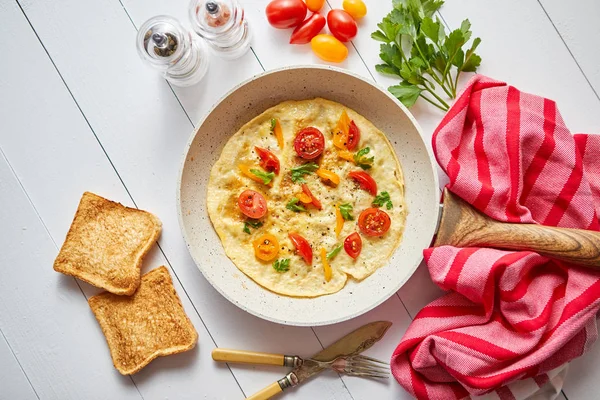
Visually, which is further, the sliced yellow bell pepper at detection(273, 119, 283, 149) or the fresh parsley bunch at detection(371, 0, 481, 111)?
the sliced yellow bell pepper at detection(273, 119, 283, 149)

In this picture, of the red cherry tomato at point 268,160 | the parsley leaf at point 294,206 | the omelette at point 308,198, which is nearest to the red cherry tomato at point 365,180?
the omelette at point 308,198

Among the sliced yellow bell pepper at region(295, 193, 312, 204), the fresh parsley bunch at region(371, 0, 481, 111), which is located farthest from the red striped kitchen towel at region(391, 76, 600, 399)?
the sliced yellow bell pepper at region(295, 193, 312, 204)

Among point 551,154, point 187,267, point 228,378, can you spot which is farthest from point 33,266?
point 551,154

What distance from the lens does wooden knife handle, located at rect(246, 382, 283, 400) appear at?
3428 millimetres

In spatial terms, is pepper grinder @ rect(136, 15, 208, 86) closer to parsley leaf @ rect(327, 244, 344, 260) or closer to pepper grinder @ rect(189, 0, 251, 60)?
pepper grinder @ rect(189, 0, 251, 60)

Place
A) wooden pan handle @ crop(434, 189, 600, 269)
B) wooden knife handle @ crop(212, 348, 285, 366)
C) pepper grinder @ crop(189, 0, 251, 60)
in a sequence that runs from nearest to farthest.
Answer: wooden pan handle @ crop(434, 189, 600, 269) → pepper grinder @ crop(189, 0, 251, 60) → wooden knife handle @ crop(212, 348, 285, 366)

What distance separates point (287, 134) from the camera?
11.2 feet

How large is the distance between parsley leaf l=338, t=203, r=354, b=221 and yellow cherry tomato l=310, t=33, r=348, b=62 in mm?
958

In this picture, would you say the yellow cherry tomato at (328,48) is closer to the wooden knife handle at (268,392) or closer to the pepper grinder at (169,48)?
the pepper grinder at (169,48)

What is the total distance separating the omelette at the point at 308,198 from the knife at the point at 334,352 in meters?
0.34

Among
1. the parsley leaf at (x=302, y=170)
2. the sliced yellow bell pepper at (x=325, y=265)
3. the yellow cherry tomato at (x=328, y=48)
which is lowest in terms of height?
the sliced yellow bell pepper at (x=325, y=265)

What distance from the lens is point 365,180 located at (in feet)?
11.0

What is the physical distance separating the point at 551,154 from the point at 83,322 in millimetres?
3256

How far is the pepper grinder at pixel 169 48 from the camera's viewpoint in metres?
3.21
